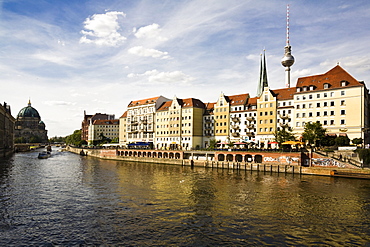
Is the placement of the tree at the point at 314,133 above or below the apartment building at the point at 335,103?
below

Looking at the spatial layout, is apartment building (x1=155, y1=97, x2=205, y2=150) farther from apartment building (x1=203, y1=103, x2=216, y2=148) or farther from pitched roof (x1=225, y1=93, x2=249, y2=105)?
pitched roof (x1=225, y1=93, x2=249, y2=105)

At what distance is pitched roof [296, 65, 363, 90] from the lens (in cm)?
7806

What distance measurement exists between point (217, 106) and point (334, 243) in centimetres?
8562

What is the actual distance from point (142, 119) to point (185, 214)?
4035 inches

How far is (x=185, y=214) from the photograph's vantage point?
3231 cm

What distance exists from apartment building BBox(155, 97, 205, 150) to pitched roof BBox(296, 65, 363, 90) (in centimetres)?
3943

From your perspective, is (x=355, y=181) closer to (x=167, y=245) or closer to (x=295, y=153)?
(x=295, y=153)

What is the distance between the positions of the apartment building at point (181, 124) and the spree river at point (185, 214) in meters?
58.9

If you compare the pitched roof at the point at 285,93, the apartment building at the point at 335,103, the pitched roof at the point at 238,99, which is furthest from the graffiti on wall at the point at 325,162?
the pitched roof at the point at 238,99

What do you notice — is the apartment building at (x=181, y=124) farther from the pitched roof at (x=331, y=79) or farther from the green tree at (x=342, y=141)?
the green tree at (x=342, y=141)

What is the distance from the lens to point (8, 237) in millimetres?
25375

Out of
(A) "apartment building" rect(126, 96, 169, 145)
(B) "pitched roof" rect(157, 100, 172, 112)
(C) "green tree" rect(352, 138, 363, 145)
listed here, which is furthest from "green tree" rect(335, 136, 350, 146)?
(A) "apartment building" rect(126, 96, 169, 145)

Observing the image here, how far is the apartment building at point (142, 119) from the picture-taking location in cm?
12725

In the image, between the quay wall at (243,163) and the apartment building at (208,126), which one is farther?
the apartment building at (208,126)
